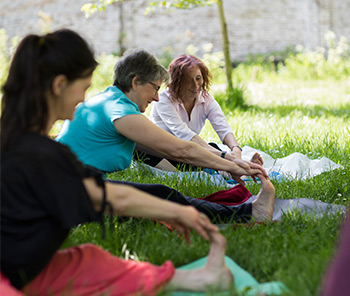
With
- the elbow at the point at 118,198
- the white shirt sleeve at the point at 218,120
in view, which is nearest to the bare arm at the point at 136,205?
the elbow at the point at 118,198

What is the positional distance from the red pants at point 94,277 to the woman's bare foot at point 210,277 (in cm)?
5

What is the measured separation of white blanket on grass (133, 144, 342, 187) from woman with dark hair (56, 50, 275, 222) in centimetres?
76

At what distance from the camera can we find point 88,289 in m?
1.98

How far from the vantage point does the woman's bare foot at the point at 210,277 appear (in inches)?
→ 83.2

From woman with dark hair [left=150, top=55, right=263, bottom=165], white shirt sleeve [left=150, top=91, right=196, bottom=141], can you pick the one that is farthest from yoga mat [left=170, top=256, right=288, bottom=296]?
white shirt sleeve [left=150, top=91, right=196, bottom=141]

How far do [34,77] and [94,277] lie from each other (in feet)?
2.58

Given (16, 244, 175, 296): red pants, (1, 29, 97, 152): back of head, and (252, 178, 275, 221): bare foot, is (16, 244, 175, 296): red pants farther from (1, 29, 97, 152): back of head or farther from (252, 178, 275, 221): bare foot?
(252, 178, 275, 221): bare foot

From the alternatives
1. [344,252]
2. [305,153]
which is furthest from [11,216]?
[305,153]

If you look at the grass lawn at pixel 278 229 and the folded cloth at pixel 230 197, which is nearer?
the grass lawn at pixel 278 229

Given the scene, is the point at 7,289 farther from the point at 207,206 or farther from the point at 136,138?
the point at 207,206

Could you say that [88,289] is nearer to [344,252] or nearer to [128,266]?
[128,266]

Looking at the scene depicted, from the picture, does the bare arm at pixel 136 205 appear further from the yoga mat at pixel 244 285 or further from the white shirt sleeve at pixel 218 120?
the white shirt sleeve at pixel 218 120

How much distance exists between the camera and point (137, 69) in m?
3.56

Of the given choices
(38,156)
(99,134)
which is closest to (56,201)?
(38,156)
